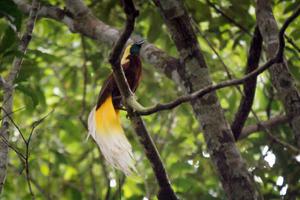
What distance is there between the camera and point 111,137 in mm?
2961

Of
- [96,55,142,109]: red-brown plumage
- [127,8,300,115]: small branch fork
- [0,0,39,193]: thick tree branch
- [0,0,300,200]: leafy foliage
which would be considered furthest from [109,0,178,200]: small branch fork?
[96,55,142,109]: red-brown plumage

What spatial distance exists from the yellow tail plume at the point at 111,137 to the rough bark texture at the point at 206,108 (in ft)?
1.43

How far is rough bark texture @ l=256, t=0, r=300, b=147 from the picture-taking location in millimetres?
2396

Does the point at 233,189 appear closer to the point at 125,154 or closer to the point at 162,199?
the point at 162,199

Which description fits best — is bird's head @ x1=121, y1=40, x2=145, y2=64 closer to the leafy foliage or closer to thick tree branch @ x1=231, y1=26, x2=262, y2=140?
the leafy foliage

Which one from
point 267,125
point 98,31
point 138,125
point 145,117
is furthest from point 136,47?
point 138,125

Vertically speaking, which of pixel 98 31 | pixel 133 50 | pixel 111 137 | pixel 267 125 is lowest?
pixel 267 125

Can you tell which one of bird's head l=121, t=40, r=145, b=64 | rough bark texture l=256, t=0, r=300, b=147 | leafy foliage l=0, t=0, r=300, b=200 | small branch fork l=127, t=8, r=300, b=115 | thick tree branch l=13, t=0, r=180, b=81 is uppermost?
small branch fork l=127, t=8, r=300, b=115

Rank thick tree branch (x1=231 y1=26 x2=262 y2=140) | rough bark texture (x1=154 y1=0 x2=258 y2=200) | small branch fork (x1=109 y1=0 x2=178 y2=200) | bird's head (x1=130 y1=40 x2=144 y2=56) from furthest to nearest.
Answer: bird's head (x1=130 y1=40 x2=144 y2=56), thick tree branch (x1=231 y1=26 x2=262 y2=140), rough bark texture (x1=154 y1=0 x2=258 y2=200), small branch fork (x1=109 y1=0 x2=178 y2=200)

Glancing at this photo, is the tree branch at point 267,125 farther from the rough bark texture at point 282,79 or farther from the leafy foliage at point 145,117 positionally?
the rough bark texture at point 282,79

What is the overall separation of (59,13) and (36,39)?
3.81 feet

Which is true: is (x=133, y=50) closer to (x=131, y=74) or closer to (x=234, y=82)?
(x=131, y=74)

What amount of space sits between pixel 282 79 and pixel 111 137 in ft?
3.00

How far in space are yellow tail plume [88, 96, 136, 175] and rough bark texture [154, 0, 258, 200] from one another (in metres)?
A: 0.44
